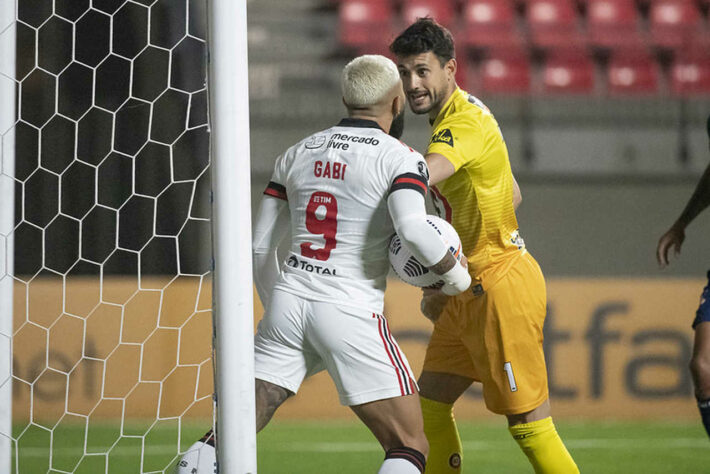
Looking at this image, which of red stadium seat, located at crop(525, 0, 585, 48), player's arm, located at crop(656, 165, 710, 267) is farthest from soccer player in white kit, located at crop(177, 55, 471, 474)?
red stadium seat, located at crop(525, 0, 585, 48)

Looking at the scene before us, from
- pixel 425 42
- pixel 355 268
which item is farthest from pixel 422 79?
pixel 355 268

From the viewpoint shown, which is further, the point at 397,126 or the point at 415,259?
the point at 397,126

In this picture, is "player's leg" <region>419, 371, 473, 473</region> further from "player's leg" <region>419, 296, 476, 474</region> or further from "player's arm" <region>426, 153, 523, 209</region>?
"player's arm" <region>426, 153, 523, 209</region>

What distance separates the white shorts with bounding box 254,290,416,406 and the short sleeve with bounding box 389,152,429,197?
0.39m

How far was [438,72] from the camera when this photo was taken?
3094 mm

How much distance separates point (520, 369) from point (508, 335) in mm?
123

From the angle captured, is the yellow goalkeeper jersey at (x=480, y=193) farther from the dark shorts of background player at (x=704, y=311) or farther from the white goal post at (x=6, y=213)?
the white goal post at (x=6, y=213)

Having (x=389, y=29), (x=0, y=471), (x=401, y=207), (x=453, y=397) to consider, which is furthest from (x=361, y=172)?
(x=389, y=29)

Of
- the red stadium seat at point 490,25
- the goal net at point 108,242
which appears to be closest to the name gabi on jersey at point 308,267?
the goal net at point 108,242

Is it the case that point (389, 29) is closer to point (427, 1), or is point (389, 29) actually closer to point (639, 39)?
point (427, 1)

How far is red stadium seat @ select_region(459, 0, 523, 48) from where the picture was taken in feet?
30.9

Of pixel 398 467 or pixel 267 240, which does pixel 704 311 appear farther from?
pixel 267 240

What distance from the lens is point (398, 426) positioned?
8.09 feet

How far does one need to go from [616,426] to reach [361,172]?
4.47 meters
